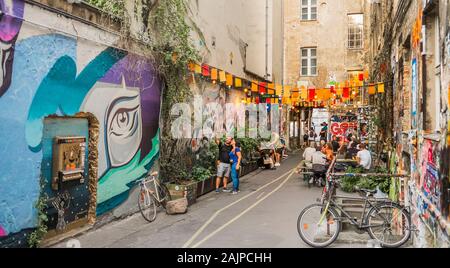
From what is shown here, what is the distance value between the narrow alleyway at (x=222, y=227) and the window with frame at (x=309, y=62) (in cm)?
2014

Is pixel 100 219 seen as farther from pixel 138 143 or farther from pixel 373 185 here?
pixel 373 185

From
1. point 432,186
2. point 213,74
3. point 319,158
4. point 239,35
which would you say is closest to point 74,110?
point 432,186

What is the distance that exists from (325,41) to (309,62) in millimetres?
1952

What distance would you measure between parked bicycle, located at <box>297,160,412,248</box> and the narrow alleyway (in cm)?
29

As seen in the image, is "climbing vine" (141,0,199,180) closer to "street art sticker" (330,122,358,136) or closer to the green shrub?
the green shrub

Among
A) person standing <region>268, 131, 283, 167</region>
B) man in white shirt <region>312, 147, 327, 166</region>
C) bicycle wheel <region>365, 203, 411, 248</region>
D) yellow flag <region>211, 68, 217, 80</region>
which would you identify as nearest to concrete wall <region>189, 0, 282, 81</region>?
yellow flag <region>211, 68, 217, 80</region>

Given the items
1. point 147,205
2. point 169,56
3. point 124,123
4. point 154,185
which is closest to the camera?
point 147,205

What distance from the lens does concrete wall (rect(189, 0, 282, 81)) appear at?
661 inches

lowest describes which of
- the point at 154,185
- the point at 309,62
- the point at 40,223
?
the point at 40,223

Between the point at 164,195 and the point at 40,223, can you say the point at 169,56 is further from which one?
the point at 40,223

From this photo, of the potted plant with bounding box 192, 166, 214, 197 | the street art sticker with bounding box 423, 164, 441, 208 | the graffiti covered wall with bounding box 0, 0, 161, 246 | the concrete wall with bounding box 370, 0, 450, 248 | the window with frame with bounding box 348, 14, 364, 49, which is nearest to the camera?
the concrete wall with bounding box 370, 0, 450, 248

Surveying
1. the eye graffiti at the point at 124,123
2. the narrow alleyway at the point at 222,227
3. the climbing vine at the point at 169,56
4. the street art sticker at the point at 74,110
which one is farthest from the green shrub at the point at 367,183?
the eye graffiti at the point at 124,123

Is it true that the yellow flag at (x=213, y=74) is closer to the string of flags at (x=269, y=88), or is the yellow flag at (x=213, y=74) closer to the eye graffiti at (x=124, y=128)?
the string of flags at (x=269, y=88)

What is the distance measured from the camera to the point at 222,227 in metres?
9.55
